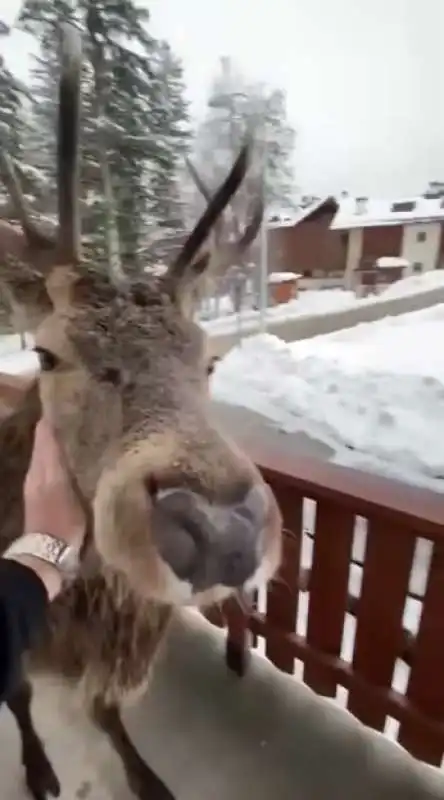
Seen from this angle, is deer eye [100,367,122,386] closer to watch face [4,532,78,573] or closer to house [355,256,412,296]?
watch face [4,532,78,573]

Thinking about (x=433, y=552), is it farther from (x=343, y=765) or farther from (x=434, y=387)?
(x=343, y=765)

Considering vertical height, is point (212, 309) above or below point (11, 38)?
below

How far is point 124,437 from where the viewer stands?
82 centimetres

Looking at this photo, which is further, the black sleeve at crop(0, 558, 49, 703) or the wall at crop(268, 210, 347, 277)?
the wall at crop(268, 210, 347, 277)

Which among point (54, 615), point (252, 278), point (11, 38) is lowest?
point (54, 615)

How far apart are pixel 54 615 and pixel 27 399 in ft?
1.16

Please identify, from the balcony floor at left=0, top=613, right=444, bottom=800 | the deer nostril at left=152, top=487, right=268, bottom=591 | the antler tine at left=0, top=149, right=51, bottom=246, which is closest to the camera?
the deer nostril at left=152, top=487, right=268, bottom=591

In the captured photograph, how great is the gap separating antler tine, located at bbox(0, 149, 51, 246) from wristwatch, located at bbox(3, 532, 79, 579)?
0.41 m

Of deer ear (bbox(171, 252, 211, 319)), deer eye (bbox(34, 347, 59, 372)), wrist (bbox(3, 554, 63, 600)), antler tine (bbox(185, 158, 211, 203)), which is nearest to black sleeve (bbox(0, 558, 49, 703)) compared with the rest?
wrist (bbox(3, 554, 63, 600))

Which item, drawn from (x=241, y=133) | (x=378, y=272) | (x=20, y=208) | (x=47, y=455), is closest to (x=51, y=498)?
(x=47, y=455)

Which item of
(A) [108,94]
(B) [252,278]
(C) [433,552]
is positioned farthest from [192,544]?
(A) [108,94]

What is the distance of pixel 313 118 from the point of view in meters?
1.41

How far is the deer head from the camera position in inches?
29.4

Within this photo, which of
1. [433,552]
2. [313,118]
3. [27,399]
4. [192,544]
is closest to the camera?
[192,544]
